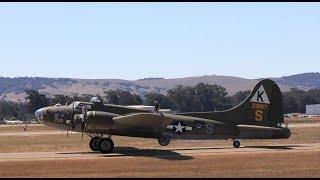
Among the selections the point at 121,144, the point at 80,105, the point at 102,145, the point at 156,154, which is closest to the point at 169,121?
the point at 156,154

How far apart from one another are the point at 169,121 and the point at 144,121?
144 centimetres

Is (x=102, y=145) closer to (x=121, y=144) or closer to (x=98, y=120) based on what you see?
(x=98, y=120)

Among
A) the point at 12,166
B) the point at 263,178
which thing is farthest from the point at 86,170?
the point at 263,178

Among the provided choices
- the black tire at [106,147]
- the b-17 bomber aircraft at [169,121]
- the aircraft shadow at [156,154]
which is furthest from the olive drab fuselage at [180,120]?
the aircraft shadow at [156,154]

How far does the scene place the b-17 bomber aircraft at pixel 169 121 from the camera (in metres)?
29.1

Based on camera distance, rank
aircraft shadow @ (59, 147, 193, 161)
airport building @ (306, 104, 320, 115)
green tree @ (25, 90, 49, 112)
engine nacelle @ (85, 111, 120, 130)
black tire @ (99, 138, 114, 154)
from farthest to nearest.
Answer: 1. airport building @ (306, 104, 320, 115)
2. green tree @ (25, 90, 49, 112)
3. engine nacelle @ (85, 111, 120, 130)
4. black tire @ (99, 138, 114, 154)
5. aircraft shadow @ (59, 147, 193, 161)

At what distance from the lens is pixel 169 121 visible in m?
29.0

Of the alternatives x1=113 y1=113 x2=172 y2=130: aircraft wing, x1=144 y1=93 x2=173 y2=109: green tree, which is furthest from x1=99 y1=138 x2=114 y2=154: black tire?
x1=144 y1=93 x2=173 y2=109: green tree

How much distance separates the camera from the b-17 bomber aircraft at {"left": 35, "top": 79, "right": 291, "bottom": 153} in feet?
95.5

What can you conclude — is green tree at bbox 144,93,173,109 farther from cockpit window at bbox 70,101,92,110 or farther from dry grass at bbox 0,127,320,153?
cockpit window at bbox 70,101,92,110

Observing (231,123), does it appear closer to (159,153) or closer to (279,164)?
(159,153)

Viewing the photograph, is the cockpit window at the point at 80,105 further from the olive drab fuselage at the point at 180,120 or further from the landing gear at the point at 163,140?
the landing gear at the point at 163,140

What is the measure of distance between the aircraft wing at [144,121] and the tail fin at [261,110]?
14.8 feet

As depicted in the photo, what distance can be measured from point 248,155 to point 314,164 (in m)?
4.85
